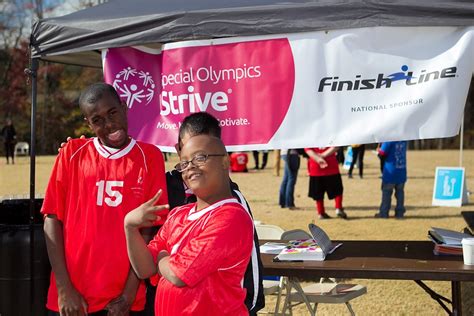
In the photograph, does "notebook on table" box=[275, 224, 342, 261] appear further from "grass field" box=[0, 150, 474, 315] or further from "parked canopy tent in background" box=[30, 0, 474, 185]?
"grass field" box=[0, 150, 474, 315]

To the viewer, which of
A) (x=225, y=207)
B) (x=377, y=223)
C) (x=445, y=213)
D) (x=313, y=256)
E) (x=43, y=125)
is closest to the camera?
(x=225, y=207)

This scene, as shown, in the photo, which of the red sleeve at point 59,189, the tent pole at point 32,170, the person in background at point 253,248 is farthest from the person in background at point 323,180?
the person in background at point 253,248

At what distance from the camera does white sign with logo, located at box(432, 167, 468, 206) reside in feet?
42.7

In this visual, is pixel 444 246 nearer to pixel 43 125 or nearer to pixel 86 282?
pixel 86 282

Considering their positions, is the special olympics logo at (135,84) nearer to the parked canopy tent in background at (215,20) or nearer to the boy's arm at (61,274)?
the parked canopy tent in background at (215,20)

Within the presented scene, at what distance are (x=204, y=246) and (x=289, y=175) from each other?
10122mm

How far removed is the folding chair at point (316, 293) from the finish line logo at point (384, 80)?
52.8 inches

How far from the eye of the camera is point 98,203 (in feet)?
9.60

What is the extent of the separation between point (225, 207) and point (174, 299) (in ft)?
1.25

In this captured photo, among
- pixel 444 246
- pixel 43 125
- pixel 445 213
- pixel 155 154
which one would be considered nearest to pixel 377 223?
pixel 445 213

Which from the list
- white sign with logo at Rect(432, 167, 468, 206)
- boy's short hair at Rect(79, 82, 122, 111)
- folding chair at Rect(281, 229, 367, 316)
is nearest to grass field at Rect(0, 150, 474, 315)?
white sign with logo at Rect(432, 167, 468, 206)

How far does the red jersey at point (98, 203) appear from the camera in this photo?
293cm

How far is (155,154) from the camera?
3062mm

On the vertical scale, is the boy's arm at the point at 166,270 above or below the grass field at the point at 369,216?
above
